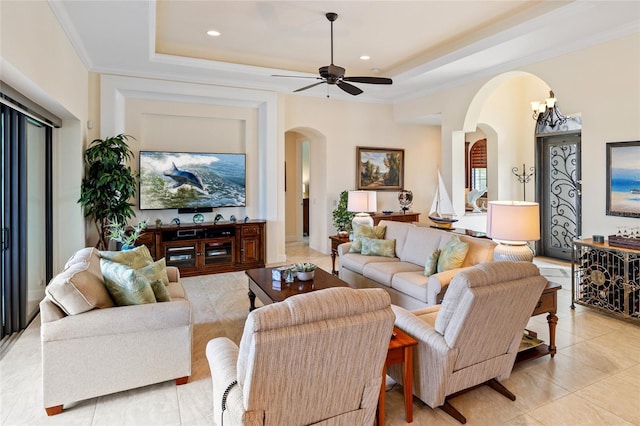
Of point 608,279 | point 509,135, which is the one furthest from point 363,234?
point 509,135

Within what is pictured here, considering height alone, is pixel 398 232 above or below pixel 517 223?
below

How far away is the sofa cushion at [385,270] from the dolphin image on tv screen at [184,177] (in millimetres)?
3258

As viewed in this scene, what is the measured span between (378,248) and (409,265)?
545 mm

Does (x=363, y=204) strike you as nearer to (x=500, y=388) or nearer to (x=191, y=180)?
(x=191, y=180)

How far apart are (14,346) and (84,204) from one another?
2.04m

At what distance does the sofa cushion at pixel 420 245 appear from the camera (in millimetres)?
4422

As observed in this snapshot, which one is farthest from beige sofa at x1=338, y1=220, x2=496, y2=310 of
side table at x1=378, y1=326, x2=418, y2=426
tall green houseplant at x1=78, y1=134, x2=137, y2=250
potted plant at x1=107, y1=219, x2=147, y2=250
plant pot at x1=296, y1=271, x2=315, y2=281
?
tall green houseplant at x1=78, y1=134, x2=137, y2=250

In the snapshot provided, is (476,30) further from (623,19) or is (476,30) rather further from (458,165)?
(458,165)

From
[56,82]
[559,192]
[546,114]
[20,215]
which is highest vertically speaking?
[546,114]

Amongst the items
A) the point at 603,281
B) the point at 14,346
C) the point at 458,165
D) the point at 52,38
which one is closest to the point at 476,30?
the point at 458,165

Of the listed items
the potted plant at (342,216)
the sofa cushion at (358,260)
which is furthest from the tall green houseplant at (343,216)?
the sofa cushion at (358,260)

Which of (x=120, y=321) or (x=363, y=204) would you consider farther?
(x=363, y=204)

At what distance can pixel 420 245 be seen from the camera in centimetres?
457

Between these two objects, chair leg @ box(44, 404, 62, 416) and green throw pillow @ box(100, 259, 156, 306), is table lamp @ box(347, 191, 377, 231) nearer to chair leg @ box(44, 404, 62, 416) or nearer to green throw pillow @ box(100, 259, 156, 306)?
green throw pillow @ box(100, 259, 156, 306)
